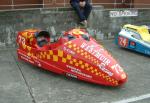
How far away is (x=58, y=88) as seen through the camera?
619 cm

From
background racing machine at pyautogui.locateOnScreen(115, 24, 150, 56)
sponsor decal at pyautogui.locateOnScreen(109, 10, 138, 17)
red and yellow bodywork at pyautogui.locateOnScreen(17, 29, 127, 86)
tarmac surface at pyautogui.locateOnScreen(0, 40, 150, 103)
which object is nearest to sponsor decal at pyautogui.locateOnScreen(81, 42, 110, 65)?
red and yellow bodywork at pyautogui.locateOnScreen(17, 29, 127, 86)

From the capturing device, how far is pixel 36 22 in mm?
9023

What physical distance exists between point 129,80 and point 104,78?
0.87 m

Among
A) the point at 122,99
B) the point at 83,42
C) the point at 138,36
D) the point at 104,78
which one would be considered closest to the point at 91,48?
the point at 83,42

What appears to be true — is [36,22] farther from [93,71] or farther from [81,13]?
[93,71]

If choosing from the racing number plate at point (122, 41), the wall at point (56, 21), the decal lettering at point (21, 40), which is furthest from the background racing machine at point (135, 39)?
the decal lettering at point (21, 40)

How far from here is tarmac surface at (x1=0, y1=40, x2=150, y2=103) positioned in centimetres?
573

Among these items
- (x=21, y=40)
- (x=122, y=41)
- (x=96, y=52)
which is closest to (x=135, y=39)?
(x=122, y=41)

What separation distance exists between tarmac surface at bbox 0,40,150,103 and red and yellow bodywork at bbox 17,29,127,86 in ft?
0.59

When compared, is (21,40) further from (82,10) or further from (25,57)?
(82,10)

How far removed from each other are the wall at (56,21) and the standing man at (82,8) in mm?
211

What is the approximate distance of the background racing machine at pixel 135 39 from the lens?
331 inches

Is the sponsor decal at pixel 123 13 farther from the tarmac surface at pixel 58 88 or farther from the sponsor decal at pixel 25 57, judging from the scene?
the sponsor decal at pixel 25 57

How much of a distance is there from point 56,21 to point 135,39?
223 centimetres
